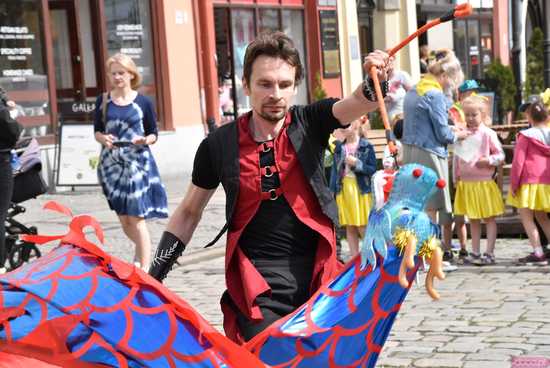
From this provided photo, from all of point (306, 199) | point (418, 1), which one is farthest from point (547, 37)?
point (306, 199)

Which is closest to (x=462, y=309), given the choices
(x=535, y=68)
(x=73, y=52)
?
(x=73, y=52)

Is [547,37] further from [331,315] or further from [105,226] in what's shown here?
[331,315]

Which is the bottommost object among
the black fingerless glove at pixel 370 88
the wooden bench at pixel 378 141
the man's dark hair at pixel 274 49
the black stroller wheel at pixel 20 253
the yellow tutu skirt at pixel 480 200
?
the black stroller wheel at pixel 20 253

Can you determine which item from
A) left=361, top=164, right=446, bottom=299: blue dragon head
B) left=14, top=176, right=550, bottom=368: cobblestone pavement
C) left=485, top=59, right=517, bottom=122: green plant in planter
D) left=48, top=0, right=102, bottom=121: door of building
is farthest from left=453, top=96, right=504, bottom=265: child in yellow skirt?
left=485, top=59, right=517, bottom=122: green plant in planter

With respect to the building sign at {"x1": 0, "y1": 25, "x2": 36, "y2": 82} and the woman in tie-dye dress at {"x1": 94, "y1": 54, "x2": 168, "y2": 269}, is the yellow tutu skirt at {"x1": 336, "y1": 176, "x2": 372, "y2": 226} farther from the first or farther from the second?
the building sign at {"x1": 0, "y1": 25, "x2": 36, "y2": 82}

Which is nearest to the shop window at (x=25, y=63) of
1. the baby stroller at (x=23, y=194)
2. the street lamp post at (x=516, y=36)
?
the baby stroller at (x=23, y=194)

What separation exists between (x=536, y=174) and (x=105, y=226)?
5206mm

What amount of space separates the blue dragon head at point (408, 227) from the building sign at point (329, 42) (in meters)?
21.8

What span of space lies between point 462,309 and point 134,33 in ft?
41.9

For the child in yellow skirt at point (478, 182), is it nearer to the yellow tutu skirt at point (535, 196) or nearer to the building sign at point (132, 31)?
the yellow tutu skirt at point (535, 196)

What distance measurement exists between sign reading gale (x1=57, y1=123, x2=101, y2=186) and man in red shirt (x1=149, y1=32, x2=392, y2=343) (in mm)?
12648

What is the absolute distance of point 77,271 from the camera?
3.45m

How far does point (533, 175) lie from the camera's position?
32.5 feet

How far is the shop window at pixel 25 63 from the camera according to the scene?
17000 millimetres
